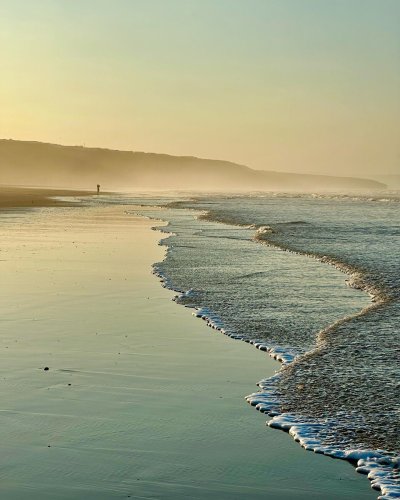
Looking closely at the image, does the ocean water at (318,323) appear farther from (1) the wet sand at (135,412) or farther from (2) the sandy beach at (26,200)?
(2) the sandy beach at (26,200)

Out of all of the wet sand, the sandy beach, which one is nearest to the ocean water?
the wet sand

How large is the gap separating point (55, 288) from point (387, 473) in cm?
1030

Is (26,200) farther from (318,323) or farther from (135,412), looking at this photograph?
(135,412)

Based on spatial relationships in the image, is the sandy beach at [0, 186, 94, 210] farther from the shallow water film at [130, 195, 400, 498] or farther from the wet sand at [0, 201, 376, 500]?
the wet sand at [0, 201, 376, 500]

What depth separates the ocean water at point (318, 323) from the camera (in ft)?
24.0

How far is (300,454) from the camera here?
675 centimetres

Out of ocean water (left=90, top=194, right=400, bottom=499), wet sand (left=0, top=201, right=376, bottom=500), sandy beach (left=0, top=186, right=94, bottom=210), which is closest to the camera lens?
wet sand (left=0, top=201, right=376, bottom=500)

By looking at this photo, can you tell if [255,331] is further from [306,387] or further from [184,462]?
[184,462]

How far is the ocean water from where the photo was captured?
7305 mm

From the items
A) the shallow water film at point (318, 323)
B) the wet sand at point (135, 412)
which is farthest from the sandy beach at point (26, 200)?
the wet sand at point (135, 412)

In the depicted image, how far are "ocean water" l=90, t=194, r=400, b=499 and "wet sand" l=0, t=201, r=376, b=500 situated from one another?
317mm

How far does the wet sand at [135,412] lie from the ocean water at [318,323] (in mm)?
317

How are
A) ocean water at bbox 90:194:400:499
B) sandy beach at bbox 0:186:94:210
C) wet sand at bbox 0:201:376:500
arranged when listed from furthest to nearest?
sandy beach at bbox 0:186:94:210 → ocean water at bbox 90:194:400:499 → wet sand at bbox 0:201:376:500

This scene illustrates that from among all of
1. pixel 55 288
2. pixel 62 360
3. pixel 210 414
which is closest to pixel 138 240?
pixel 55 288
